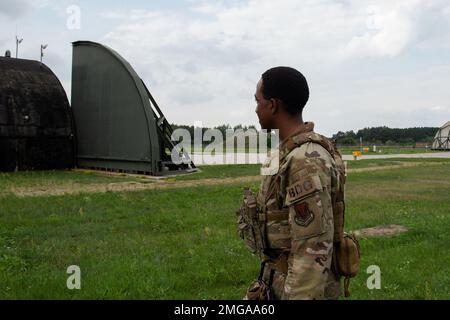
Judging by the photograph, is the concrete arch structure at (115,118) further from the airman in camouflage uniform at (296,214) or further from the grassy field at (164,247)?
the airman in camouflage uniform at (296,214)

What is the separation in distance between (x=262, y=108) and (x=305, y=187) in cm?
58

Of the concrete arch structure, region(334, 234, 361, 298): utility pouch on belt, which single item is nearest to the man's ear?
region(334, 234, 361, 298): utility pouch on belt

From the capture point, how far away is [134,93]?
21.4 meters

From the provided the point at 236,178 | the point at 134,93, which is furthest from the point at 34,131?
the point at 236,178

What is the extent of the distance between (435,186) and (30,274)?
1573 centimetres

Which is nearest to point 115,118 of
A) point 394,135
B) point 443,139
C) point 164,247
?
point 164,247

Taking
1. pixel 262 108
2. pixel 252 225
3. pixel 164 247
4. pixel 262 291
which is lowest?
pixel 164 247

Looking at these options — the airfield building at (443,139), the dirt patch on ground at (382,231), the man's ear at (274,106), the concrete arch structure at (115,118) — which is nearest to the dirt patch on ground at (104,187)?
the concrete arch structure at (115,118)

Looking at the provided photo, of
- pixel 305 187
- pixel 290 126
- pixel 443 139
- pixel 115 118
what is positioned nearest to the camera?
pixel 305 187

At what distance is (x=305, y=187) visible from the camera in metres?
2.57

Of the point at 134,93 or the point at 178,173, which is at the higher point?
the point at 134,93

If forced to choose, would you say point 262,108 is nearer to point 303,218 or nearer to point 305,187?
point 305,187

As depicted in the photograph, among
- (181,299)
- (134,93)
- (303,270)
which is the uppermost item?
(134,93)
